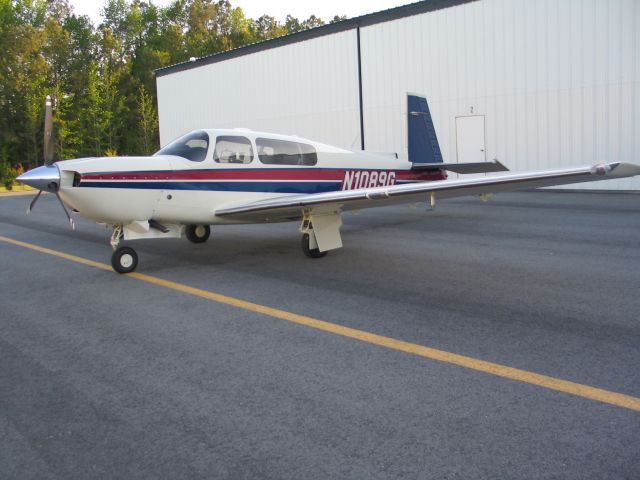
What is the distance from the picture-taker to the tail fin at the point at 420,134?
11.2 metres

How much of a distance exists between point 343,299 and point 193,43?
65.4 metres

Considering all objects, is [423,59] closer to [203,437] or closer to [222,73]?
[222,73]

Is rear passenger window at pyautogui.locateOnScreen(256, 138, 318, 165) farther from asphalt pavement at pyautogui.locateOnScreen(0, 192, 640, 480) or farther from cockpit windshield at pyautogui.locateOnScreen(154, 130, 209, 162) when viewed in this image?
asphalt pavement at pyautogui.locateOnScreen(0, 192, 640, 480)

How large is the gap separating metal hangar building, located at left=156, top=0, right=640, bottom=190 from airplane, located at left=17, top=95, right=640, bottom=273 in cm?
912

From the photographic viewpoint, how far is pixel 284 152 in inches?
345

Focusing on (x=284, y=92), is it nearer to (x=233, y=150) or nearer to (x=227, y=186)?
(x=233, y=150)

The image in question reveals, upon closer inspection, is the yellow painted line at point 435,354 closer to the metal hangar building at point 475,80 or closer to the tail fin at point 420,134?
the tail fin at point 420,134

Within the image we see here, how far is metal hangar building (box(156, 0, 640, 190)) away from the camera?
16094 millimetres

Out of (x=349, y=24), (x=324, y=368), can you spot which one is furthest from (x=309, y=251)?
(x=349, y=24)

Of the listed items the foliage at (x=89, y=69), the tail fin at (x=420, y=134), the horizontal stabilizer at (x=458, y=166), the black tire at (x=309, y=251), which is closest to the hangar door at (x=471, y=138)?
the tail fin at (x=420, y=134)

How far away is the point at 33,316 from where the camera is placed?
5.79 meters

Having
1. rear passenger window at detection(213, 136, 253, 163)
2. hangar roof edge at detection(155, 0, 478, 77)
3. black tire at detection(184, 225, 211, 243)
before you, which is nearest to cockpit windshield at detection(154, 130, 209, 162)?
rear passenger window at detection(213, 136, 253, 163)

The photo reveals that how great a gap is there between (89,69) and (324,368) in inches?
2164

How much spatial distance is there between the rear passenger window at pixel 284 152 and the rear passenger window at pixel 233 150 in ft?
0.58
